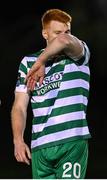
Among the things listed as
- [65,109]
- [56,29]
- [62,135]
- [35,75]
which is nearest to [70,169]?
[62,135]

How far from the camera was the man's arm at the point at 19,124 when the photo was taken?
75.1 inches

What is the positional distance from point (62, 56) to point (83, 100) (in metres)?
0.20

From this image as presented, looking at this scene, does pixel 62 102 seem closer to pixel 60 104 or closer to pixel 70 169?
pixel 60 104

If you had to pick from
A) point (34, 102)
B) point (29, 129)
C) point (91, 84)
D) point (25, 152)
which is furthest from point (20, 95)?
point (91, 84)

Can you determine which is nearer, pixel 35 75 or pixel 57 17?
pixel 35 75

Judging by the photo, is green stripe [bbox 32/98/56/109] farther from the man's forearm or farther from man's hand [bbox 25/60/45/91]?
man's hand [bbox 25/60/45/91]

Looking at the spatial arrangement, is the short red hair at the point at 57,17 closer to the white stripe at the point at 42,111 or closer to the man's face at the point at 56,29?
the man's face at the point at 56,29

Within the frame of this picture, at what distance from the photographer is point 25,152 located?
1.90 meters

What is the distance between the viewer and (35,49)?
304cm

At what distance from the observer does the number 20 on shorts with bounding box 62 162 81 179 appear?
210cm

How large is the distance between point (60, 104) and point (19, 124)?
0.59 ft

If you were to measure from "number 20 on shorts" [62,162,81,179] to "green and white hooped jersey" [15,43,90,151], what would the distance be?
10cm

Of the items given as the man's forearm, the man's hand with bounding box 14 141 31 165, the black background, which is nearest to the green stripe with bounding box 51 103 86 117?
the man's forearm

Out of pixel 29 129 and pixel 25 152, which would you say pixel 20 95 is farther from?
pixel 29 129
